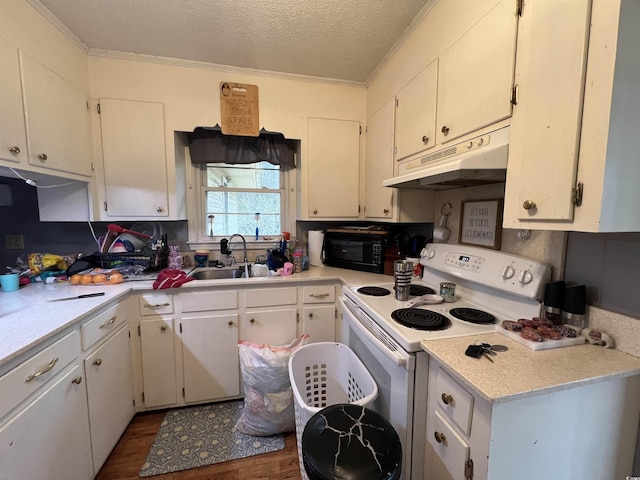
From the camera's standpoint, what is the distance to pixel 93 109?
1.81 metres

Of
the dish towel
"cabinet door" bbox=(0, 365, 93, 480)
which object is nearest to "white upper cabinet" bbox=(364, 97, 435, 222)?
the dish towel

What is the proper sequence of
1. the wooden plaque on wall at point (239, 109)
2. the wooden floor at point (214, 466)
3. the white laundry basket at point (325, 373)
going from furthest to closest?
the wooden plaque on wall at point (239, 109)
the white laundry basket at point (325, 373)
the wooden floor at point (214, 466)

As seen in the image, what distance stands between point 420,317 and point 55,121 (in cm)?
228

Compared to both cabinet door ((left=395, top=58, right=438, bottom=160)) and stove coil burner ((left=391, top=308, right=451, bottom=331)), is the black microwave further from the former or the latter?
stove coil burner ((left=391, top=308, right=451, bottom=331))

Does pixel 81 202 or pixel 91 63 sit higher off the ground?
pixel 91 63

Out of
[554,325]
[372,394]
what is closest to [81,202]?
Answer: [372,394]

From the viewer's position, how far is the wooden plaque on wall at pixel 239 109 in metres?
1.96

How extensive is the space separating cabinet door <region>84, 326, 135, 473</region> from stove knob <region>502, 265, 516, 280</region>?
6.45 feet

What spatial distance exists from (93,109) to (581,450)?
297 cm

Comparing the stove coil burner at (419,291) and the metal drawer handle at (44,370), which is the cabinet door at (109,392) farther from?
→ the stove coil burner at (419,291)

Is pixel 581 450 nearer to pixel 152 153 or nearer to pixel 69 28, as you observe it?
pixel 152 153

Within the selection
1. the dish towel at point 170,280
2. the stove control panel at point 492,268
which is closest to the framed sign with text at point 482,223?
the stove control panel at point 492,268

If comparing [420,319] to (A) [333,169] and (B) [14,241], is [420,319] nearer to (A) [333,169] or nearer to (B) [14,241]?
(A) [333,169]

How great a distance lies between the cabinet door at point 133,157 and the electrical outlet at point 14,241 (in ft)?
2.39
